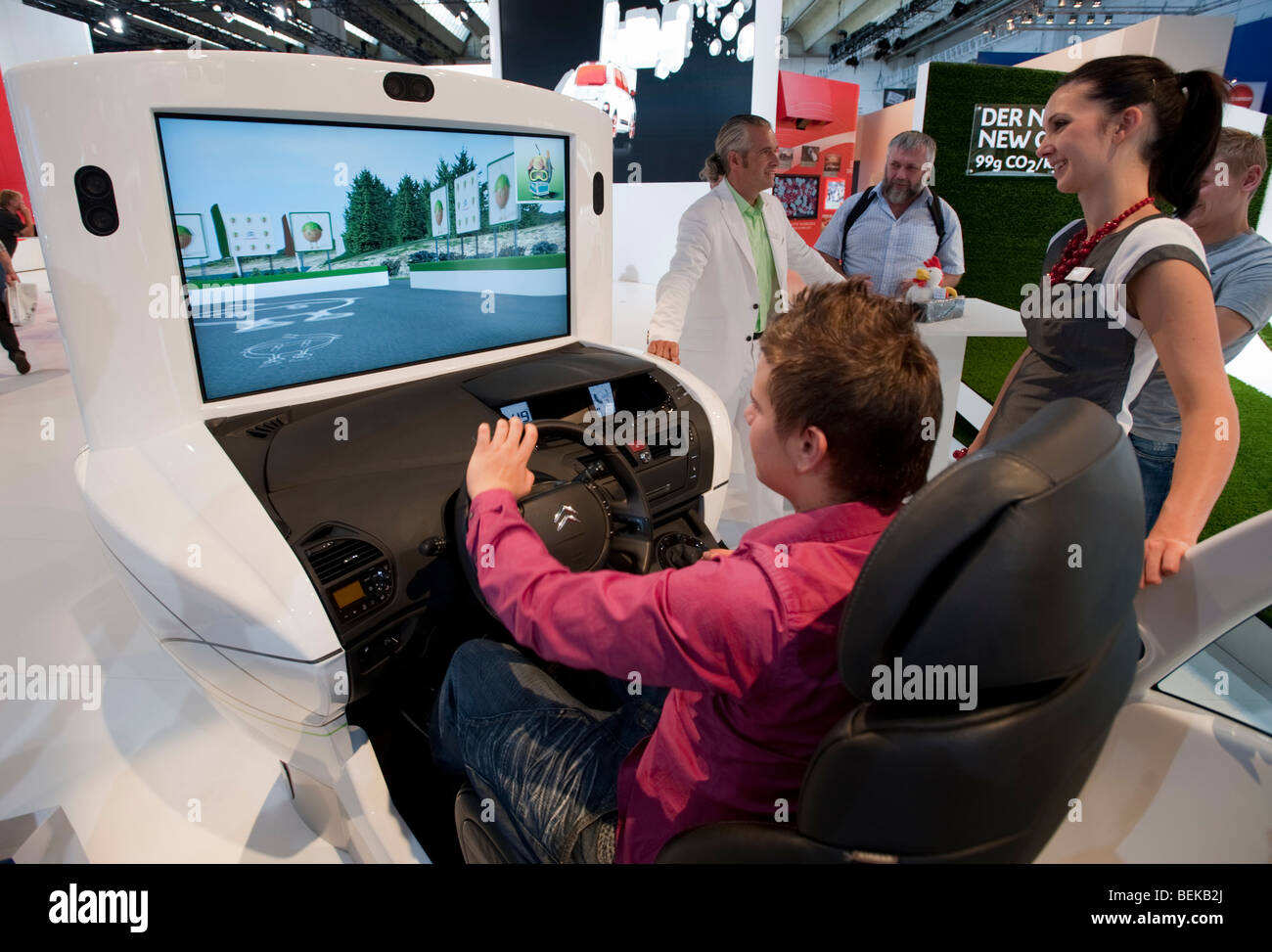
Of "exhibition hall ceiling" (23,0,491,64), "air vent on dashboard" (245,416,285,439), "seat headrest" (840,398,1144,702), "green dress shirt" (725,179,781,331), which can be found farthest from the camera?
"exhibition hall ceiling" (23,0,491,64)

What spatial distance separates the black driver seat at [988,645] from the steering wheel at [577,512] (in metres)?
0.75

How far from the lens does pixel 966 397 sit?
5211 millimetres

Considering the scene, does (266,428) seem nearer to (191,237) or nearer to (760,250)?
(191,237)

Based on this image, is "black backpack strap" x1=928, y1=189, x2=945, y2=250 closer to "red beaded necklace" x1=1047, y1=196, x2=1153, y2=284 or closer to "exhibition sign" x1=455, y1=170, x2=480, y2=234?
"red beaded necklace" x1=1047, y1=196, x2=1153, y2=284

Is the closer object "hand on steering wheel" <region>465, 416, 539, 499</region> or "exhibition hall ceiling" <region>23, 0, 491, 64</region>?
"hand on steering wheel" <region>465, 416, 539, 499</region>

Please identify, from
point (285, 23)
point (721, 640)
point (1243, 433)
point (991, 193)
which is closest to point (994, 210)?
point (991, 193)

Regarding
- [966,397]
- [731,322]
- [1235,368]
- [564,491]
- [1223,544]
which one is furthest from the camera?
[1235,368]

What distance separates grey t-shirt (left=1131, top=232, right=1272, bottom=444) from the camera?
182cm

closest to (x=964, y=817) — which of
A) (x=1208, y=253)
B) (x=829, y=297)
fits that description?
(x=829, y=297)

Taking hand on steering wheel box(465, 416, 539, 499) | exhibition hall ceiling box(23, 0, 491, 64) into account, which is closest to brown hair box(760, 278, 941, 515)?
hand on steering wheel box(465, 416, 539, 499)

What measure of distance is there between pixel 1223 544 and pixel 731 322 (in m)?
2.26

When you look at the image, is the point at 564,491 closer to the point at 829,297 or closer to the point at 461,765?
the point at 461,765

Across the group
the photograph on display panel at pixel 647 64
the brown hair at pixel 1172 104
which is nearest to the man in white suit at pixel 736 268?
the brown hair at pixel 1172 104

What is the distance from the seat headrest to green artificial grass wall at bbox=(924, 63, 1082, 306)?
20.3 feet
